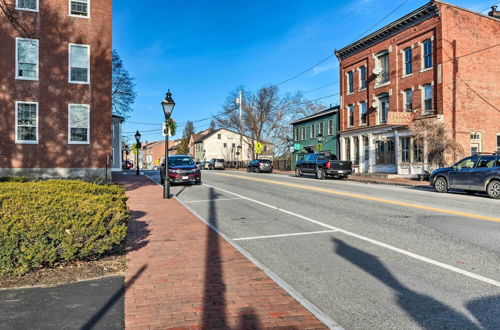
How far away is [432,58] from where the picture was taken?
26156mm

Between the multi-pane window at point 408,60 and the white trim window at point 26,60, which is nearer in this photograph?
the white trim window at point 26,60

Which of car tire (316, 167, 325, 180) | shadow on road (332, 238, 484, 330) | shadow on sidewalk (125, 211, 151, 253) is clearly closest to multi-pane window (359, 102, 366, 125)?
car tire (316, 167, 325, 180)

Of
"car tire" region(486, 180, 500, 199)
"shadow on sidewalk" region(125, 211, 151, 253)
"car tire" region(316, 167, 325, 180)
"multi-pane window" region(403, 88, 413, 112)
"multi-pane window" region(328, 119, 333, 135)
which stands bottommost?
"shadow on sidewalk" region(125, 211, 151, 253)

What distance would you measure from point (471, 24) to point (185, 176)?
2331 centimetres

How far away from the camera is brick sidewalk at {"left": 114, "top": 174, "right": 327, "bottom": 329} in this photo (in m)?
3.58

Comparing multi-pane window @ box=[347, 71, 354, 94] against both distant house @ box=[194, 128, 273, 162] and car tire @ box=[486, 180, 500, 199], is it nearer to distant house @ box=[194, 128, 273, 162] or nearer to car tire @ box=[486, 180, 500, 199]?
car tire @ box=[486, 180, 500, 199]

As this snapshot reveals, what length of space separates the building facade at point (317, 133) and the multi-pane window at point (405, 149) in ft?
26.2

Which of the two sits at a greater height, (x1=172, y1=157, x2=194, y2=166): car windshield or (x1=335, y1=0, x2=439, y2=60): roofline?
(x1=335, y1=0, x2=439, y2=60): roofline

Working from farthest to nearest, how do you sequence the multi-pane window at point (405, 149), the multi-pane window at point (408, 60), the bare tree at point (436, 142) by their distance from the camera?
the multi-pane window at point (408, 60)
the multi-pane window at point (405, 149)
the bare tree at point (436, 142)

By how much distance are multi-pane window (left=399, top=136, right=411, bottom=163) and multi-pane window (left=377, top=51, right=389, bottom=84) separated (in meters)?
5.74

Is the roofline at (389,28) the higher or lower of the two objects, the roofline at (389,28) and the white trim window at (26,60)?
the higher

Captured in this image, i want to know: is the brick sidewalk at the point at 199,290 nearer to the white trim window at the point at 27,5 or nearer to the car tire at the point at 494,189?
the car tire at the point at 494,189

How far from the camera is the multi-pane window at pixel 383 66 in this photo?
31031 millimetres

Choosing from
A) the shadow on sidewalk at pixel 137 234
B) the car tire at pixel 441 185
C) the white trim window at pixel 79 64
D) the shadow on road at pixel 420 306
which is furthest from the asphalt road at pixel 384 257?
the white trim window at pixel 79 64
